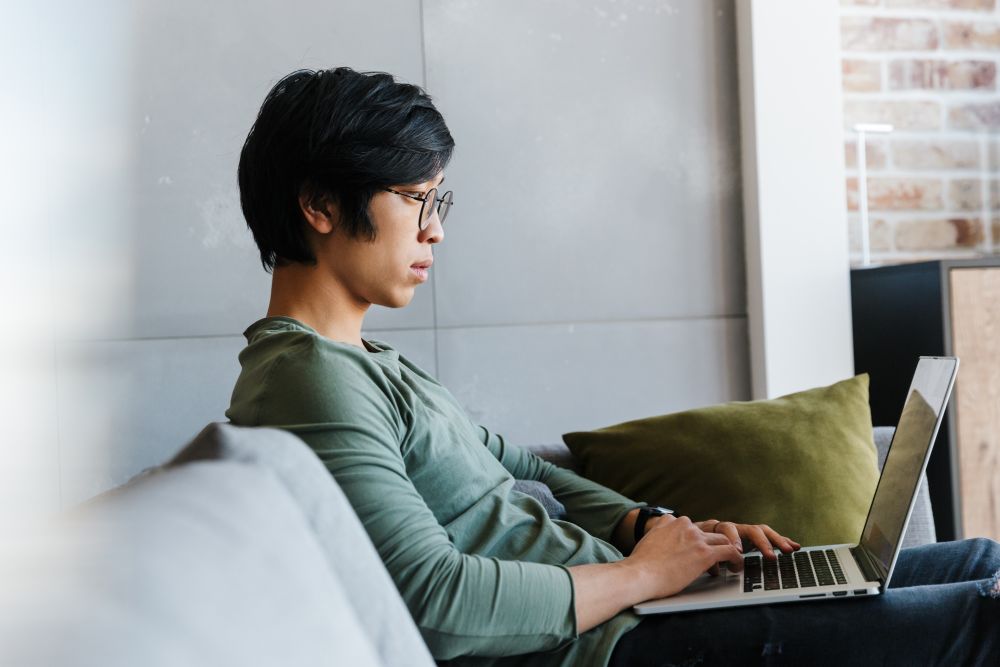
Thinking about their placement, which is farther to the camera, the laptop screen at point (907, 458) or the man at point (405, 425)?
the laptop screen at point (907, 458)

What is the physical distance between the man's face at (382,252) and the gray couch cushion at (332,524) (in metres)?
0.73

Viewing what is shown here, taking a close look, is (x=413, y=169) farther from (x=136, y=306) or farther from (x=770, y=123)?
(x=770, y=123)

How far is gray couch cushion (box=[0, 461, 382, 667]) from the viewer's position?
414 millimetres

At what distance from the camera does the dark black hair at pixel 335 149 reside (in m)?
1.42

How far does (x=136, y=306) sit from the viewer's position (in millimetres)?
2338

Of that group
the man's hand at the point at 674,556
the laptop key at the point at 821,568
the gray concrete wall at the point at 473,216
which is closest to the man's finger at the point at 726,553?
the man's hand at the point at 674,556

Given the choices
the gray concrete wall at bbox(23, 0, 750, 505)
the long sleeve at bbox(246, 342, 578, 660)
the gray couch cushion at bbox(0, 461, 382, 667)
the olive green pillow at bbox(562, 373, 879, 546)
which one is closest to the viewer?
the gray couch cushion at bbox(0, 461, 382, 667)

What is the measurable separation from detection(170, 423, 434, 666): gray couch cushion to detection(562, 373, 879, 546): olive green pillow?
1.25 metres

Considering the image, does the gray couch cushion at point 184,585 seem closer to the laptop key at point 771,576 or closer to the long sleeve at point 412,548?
the long sleeve at point 412,548

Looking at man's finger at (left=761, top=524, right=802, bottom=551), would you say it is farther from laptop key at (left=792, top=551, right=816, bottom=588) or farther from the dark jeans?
the dark jeans

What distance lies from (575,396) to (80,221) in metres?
1.25

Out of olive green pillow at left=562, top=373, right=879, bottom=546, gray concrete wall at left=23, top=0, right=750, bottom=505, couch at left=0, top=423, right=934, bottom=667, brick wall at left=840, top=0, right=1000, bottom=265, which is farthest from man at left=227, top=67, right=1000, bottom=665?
brick wall at left=840, top=0, right=1000, bottom=265

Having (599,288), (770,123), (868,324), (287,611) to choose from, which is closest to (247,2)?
(599,288)

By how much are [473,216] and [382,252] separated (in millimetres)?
1139
